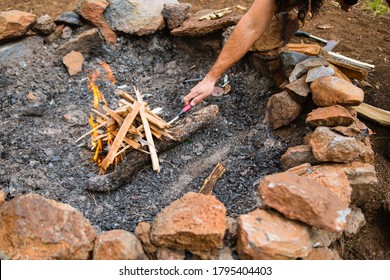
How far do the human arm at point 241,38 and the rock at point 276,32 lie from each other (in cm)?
32

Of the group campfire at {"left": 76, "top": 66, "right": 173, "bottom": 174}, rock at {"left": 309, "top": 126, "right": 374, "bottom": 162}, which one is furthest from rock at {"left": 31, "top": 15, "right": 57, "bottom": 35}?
rock at {"left": 309, "top": 126, "right": 374, "bottom": 162}

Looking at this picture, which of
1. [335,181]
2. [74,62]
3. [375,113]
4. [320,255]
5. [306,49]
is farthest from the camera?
[74,62]

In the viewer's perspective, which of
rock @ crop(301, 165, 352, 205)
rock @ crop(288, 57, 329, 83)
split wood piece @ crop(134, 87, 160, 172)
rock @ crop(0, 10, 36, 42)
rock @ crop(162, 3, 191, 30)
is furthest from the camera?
rock @ crop(162, 3, 191, 30)

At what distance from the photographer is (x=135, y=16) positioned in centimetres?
429

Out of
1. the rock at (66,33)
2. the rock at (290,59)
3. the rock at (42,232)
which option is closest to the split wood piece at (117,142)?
the rock at (42,232)

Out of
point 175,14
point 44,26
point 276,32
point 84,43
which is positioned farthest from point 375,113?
point 44,26

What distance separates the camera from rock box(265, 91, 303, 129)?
3365mm

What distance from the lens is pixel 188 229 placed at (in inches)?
87.6

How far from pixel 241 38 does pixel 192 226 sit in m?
1.72

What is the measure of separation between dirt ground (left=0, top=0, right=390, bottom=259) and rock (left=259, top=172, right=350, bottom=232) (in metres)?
0.55

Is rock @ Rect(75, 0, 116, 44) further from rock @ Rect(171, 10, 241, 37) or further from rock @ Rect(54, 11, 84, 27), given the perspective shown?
rock @ Rect(171, 10, 241, 37)

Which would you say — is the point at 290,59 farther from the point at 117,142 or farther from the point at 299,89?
the point at 117,142

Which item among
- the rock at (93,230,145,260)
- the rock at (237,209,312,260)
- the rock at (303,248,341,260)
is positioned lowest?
the rock at (303,248,341,260)
